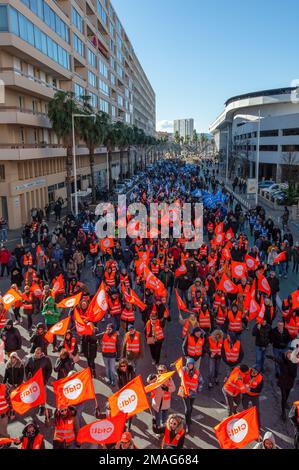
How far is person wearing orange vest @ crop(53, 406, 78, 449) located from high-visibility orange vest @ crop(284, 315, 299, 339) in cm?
527

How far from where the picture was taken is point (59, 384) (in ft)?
22.1

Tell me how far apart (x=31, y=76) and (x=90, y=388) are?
29087 mm

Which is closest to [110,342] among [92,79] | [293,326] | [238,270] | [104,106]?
[293,326]

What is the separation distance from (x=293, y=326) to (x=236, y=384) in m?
2.84

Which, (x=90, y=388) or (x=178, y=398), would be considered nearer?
(x=90, y=388)

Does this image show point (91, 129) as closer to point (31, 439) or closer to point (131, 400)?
point (131, 400)

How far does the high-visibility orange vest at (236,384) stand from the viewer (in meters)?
7.05

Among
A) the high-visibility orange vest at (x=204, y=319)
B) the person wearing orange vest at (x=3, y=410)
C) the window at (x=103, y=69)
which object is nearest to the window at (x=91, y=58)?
the window at (x=103, y=69)

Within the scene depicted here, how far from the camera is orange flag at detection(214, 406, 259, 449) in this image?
18.3 ft

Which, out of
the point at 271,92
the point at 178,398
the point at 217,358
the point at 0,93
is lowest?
the point at 178,398

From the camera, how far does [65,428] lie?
604cm

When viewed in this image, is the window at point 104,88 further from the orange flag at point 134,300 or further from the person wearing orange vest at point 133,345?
the person wearing orange vest at point 133,345

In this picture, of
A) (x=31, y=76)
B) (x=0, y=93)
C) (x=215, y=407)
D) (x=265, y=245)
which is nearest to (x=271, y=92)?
(x=31, y=76)
